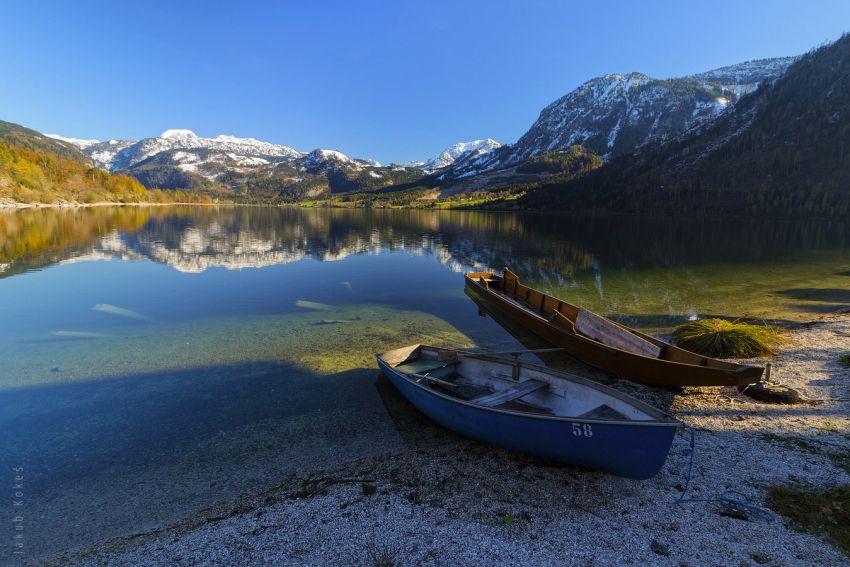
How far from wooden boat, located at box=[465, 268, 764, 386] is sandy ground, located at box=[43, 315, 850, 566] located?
58.2 inches

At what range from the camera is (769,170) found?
155 meters

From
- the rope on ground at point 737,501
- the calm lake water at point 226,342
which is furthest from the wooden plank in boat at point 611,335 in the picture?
the rope on ground at point 737,501

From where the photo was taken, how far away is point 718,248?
5856 cm

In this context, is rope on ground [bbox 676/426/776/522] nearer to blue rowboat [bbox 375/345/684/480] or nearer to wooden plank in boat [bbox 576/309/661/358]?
blue rowboat [bbox 375/345/684/480]

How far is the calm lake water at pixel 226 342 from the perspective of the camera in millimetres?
9750

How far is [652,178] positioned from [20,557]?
713 feet

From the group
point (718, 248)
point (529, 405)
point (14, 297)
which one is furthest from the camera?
point (718, 248)

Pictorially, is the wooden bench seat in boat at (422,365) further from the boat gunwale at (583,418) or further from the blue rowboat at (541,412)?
the boat gunwale at (583,418)

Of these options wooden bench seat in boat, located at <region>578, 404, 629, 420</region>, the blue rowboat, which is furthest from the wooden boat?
wooden bench seat in boat, located at <region>578, 404, 629, 420</region>

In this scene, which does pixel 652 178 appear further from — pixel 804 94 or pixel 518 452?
pixel 518 452

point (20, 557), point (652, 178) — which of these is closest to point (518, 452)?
point (20, 557)

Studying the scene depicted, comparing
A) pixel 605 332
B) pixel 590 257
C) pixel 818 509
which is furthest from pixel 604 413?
pixel 590 257

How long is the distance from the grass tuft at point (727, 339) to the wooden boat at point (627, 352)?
3.61m

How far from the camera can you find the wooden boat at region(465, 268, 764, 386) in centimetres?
1209
